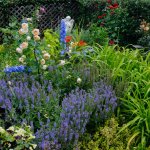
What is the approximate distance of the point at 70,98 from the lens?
3830 mm

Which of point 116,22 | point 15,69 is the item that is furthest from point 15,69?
point 116,22

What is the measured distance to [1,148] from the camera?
3.26 meters

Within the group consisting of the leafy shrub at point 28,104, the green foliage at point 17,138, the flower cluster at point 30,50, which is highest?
the flower cluster at point 30,50

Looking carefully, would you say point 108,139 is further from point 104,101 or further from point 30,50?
point 30,50

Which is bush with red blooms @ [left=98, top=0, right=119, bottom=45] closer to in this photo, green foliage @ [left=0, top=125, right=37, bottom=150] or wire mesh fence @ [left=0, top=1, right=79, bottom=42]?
wire mesh fence @ [left=0, top=1, right=79, bottom=42]

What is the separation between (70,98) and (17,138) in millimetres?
776

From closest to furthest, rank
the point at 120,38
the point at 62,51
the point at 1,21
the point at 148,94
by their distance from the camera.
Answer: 1. the point at 148,94
2. the point at 62,51
3. the point at 120,38
4. the point at 1,21

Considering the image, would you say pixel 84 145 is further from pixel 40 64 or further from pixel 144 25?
pixel 144 25

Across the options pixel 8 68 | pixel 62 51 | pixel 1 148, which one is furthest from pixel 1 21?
pixel 1 148

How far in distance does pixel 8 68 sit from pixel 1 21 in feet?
15.5

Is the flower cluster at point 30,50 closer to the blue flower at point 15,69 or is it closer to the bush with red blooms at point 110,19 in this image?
the blue flower at point 15,69

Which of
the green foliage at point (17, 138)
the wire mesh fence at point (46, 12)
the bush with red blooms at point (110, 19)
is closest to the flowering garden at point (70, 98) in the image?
the green foliage at point (17, 138)

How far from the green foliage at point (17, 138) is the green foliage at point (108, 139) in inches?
25.8

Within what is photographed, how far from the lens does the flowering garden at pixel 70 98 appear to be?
346cm
